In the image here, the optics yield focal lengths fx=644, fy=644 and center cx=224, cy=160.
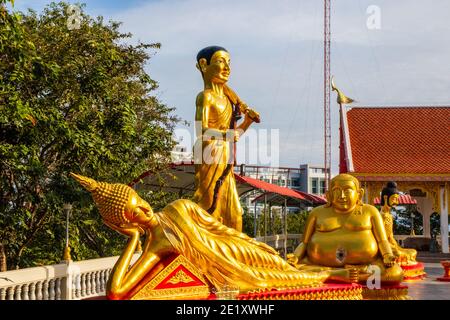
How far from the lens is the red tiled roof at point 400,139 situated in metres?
18.7

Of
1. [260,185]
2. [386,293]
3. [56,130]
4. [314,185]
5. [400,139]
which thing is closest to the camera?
[386,293]

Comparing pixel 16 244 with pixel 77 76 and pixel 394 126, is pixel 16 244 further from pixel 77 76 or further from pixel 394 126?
pixel 394 126

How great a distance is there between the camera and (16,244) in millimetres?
10969

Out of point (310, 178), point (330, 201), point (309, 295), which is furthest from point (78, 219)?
point (310, 178)

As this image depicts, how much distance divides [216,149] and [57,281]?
2534 mm

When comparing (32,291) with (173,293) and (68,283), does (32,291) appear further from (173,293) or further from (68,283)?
(173,293)

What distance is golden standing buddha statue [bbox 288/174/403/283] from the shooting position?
7438 millimetres

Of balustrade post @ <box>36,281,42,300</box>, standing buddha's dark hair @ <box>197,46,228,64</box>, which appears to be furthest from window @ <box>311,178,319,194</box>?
balustrade post @ <box>36,281,42,300</box>

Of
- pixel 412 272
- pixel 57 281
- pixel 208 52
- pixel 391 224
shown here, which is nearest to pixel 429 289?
pixel 412 272

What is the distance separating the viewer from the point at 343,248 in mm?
7504

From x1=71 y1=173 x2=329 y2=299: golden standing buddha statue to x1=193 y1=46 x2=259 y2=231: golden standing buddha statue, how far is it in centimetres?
91

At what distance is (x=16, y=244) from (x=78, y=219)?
144cm

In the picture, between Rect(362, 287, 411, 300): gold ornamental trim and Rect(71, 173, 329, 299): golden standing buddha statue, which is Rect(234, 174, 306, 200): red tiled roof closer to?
Rect(362, 287, 411, 300): gold ornamental trim

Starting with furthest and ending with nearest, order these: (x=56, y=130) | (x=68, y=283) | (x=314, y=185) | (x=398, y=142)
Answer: (x=314, y=185) → (x=398, y=142) → (x=56, y=130) → (x=68, y=283)
